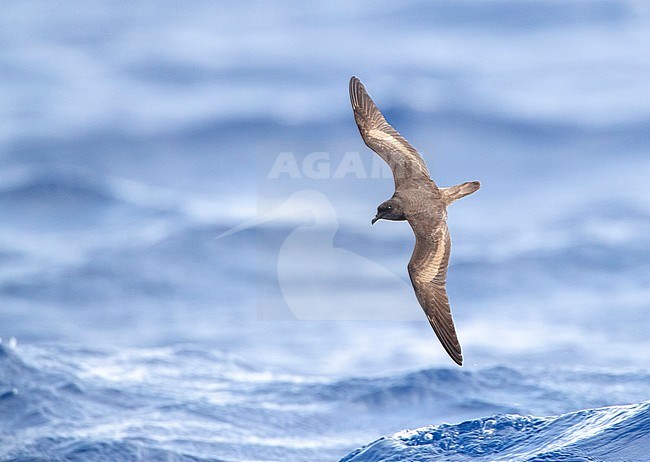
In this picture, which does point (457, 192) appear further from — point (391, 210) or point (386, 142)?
point (386, 142)

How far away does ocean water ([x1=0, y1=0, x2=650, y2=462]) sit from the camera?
1137cm

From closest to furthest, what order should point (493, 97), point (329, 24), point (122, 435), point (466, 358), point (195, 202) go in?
point (122, 435) → point (466, 358) → point (195, 202) → point (493, 97) → point (329, 24)

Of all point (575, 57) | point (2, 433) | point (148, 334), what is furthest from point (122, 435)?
point (575, 57)

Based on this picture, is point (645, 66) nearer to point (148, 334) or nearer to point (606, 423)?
point (148, 334)

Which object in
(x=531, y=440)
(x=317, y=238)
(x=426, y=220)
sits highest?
(x=317, y=238)

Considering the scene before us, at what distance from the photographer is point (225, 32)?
2250 centimetres

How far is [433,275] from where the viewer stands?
7.95m

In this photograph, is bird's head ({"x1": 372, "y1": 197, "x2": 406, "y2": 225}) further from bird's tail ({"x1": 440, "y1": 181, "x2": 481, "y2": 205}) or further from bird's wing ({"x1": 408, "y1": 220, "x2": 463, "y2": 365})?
bird's tail ({"x1": 440, "y1": 181, "x2": 481, "y2": 205})

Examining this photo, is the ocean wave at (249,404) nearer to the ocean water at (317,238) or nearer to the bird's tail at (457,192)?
the ocean water at (317,238)

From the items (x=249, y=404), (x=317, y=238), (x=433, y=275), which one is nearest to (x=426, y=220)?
(x=433, y=275)

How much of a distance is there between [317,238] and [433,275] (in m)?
7.81

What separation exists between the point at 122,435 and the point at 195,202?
6.60m

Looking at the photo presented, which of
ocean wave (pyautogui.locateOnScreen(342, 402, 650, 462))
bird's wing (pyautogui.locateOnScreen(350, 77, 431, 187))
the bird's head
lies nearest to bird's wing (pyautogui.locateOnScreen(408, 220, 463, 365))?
the bird's head

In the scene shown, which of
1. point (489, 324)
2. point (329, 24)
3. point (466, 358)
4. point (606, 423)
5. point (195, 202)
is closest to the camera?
point (606, 423)
